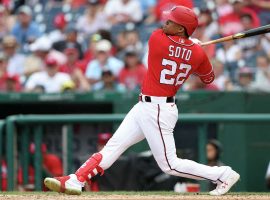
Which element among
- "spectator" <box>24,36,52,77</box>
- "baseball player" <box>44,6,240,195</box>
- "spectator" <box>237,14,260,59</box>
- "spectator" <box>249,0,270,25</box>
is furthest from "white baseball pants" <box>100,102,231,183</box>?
"spectator" <box>249,0,270,25</box>

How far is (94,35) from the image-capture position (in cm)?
1178

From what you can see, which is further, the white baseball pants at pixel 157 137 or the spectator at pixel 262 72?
the spectator at pixel 262 72

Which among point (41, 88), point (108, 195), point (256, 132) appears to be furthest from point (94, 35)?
point (108, 195)

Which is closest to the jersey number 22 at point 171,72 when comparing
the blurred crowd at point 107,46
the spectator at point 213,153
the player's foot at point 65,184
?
the player's foot at point 65,184

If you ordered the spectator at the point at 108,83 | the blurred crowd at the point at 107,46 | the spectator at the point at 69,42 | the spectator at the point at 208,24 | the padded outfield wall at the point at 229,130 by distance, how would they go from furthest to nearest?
the spectator at the point at 69,42, the spectator at the point at 208,24, the blurred crowd at the point at 107,46, the spectator at the point at 108,83, the padded outfield wall at the point at 229,130

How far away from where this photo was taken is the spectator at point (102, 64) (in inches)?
436

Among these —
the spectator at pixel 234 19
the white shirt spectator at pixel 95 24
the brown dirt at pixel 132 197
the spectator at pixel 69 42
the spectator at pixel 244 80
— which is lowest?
the brown dirt at pixel 132 197

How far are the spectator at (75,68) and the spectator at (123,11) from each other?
0.87 m

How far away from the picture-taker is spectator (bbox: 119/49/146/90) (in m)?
10.8

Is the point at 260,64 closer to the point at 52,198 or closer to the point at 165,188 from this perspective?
the point at 165,188

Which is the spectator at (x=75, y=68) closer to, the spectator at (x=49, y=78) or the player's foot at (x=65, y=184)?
the spectator at (x=49, y=78)

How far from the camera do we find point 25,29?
42.8ft

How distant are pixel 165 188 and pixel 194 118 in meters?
0.85

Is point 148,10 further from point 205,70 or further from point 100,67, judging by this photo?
point 205,70
